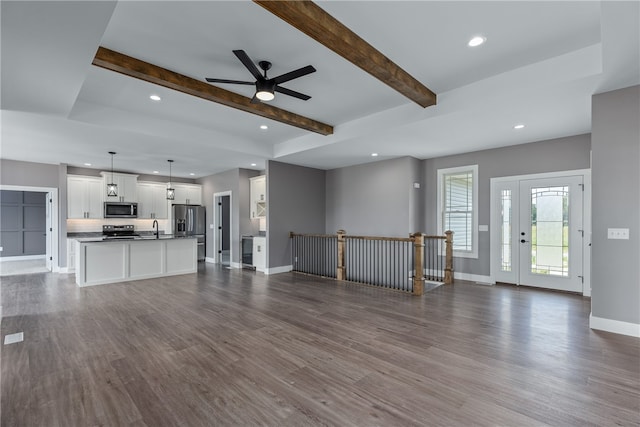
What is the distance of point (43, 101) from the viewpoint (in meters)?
3.63

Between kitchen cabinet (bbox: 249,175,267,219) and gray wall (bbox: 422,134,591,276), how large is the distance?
13.4 ft

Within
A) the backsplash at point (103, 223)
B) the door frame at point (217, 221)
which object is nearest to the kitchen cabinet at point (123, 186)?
the backsplash at point (103, 223)

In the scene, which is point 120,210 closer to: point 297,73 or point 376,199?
point 376,199

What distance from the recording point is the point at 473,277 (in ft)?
20.4

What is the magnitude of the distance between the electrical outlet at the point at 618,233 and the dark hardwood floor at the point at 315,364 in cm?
108

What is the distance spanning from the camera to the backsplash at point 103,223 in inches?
318

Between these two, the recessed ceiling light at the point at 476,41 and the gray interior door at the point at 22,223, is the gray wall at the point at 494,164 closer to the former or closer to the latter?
the recessed ceiling light at the point at 476,41

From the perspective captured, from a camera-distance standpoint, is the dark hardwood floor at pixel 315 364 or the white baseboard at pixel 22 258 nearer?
the dark hardwood floor at pixel 315 364

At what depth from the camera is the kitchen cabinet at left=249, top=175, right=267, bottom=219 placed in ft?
26.0

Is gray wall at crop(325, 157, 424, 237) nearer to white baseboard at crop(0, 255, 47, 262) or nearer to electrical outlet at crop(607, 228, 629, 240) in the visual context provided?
electrical outlet at crop(607, 228, 629, 240)

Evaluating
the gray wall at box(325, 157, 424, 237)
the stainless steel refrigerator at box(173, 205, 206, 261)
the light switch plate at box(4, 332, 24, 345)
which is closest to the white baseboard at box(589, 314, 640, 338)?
the gray wall at box(325, 157, 424, 237)

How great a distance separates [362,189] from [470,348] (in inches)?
198

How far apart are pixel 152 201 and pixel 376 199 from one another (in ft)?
22.2

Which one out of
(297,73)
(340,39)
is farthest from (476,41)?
(297,73)
